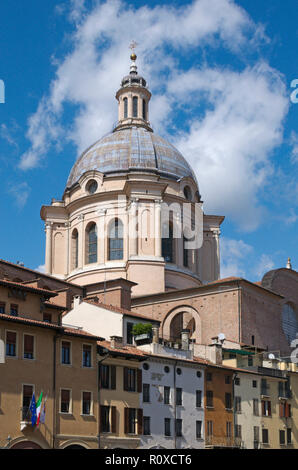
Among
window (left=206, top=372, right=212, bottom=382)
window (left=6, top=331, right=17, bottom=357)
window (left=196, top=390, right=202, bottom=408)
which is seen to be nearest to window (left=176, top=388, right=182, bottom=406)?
window (left=196, top=390, right=202, bottom=408)

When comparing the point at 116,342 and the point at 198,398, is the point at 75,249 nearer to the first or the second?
the point at 198,398

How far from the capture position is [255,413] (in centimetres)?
5150

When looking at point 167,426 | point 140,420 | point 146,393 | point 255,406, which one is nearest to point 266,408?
point 255,406

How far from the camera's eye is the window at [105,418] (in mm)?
41719

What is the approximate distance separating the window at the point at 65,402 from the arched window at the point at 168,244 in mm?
37427

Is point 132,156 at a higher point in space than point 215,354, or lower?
higher

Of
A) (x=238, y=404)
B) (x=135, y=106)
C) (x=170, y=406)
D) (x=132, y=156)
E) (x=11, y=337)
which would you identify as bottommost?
(x=170, y=406)

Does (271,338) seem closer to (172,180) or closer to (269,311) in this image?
(269,311)

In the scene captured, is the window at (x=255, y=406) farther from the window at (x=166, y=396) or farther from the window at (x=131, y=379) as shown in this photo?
the window at (x=131, y=379)

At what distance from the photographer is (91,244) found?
78.1 m

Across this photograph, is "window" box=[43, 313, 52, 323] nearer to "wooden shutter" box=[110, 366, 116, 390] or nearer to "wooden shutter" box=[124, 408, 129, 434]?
"wooden shutter" box=[110, 366, 116, 390]

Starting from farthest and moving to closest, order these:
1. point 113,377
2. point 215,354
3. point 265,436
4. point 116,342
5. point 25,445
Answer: point 215,354
point 265,436
point 116,342
point 113,377
point 25,445

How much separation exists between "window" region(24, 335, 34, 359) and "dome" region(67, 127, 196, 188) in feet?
135

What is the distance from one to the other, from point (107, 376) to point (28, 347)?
5719 mm
